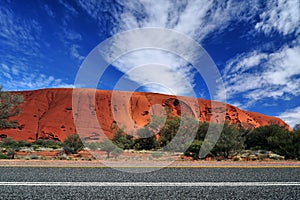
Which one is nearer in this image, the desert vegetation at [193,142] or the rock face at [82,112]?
the desert vegetation at [193,142]

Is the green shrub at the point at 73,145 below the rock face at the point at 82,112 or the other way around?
below

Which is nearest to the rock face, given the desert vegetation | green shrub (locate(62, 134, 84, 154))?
the desert vegetation

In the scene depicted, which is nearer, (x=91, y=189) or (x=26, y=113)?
(x=91, y=189)

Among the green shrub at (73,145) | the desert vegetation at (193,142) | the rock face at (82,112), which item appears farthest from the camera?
the rock face at (82,112)

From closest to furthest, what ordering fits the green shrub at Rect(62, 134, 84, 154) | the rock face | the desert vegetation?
the desert vegetation, the green shrub at Rect(62, 134, 84, 154), the rock face

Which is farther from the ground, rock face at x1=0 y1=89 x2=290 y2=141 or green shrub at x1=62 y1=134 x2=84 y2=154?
rock face at x1=0 y1=89 x2=290 y2=141

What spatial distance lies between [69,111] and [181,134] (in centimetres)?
5155

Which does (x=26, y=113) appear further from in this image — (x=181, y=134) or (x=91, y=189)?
(x=91, y=189)

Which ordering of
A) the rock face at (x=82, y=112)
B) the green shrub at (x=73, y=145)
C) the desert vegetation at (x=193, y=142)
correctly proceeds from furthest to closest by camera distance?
the rock face at (x=82, y=112) < the green shrub at (x=73, y=145) < the desert vegetation at (x=193, y=142)

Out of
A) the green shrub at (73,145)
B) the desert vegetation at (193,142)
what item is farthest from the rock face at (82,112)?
the green shrub at (73,145)

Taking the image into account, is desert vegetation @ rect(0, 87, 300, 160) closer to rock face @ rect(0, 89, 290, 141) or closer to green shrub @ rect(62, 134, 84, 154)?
green shrub @ rect(62, 134, 84, 154)

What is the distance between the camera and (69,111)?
59875 mm

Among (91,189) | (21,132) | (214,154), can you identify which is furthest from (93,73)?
(21,132)

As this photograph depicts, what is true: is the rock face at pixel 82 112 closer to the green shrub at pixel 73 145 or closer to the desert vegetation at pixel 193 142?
the desert vegetation at pixel 193 142
